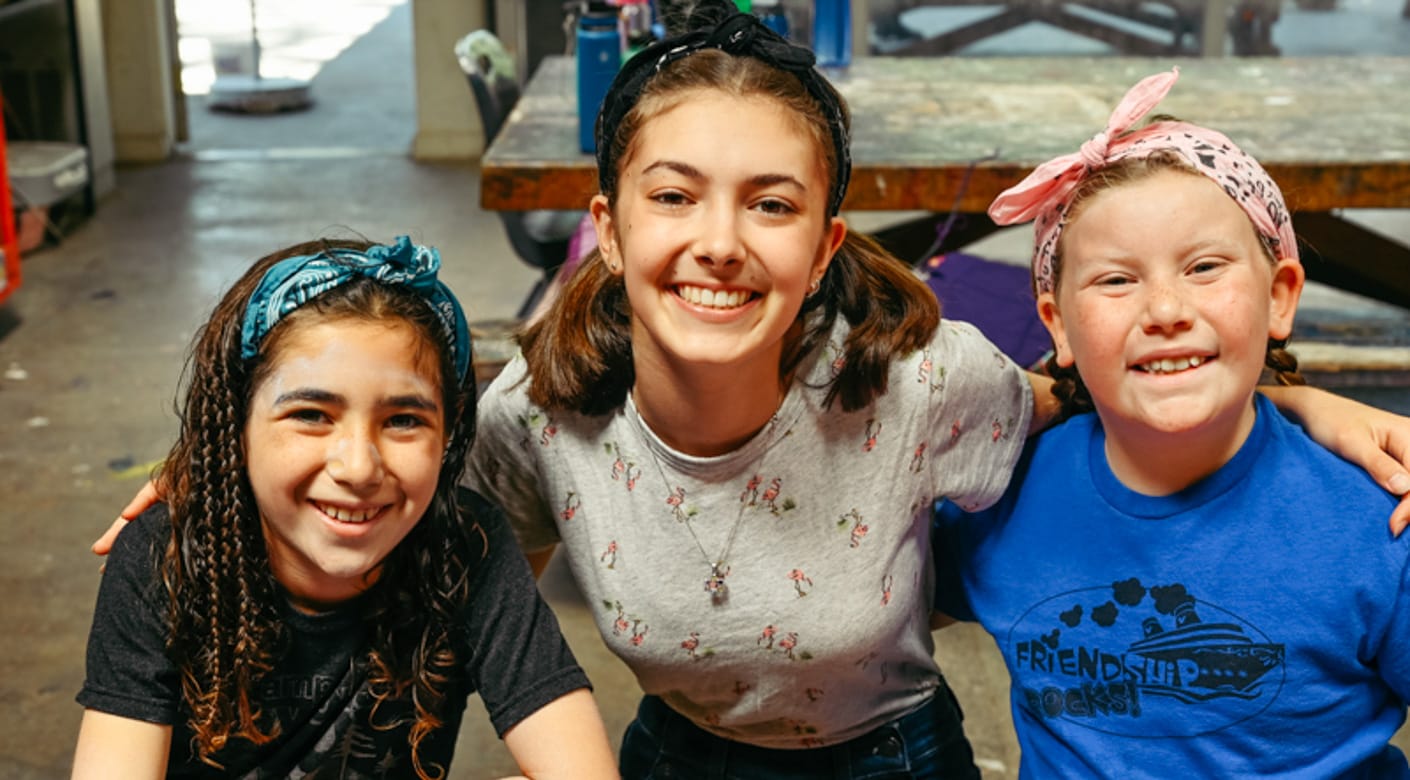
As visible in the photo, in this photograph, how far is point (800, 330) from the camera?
1818 millimetres

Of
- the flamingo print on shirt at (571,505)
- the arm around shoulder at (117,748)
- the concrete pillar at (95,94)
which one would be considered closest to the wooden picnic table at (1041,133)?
the flamingo print on shirt at (571,505)

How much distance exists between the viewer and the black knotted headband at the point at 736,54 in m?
1.68

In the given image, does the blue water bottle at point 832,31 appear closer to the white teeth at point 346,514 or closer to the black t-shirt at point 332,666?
the black t-shirt at point 332,666

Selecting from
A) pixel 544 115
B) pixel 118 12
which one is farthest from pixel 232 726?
pixel 118 12

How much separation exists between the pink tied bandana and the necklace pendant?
48cm

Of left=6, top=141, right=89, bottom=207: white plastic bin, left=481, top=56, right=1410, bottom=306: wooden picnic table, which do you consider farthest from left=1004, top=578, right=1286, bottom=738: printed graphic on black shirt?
left=6, top=141, right=89, bottom=207: white plastic bin

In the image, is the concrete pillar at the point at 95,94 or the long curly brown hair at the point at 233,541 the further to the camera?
the concrete pillar at the point at 95,94

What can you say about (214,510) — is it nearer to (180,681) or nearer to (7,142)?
(180,681)

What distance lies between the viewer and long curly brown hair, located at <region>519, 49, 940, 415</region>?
5.84ft

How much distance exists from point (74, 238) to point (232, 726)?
503cm

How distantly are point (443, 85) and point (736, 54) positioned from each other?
5802 millimetres

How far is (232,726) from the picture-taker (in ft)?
5.44

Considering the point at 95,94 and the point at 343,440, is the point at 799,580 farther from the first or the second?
the point at 95,94

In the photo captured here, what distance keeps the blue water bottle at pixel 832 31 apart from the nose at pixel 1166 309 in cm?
256
